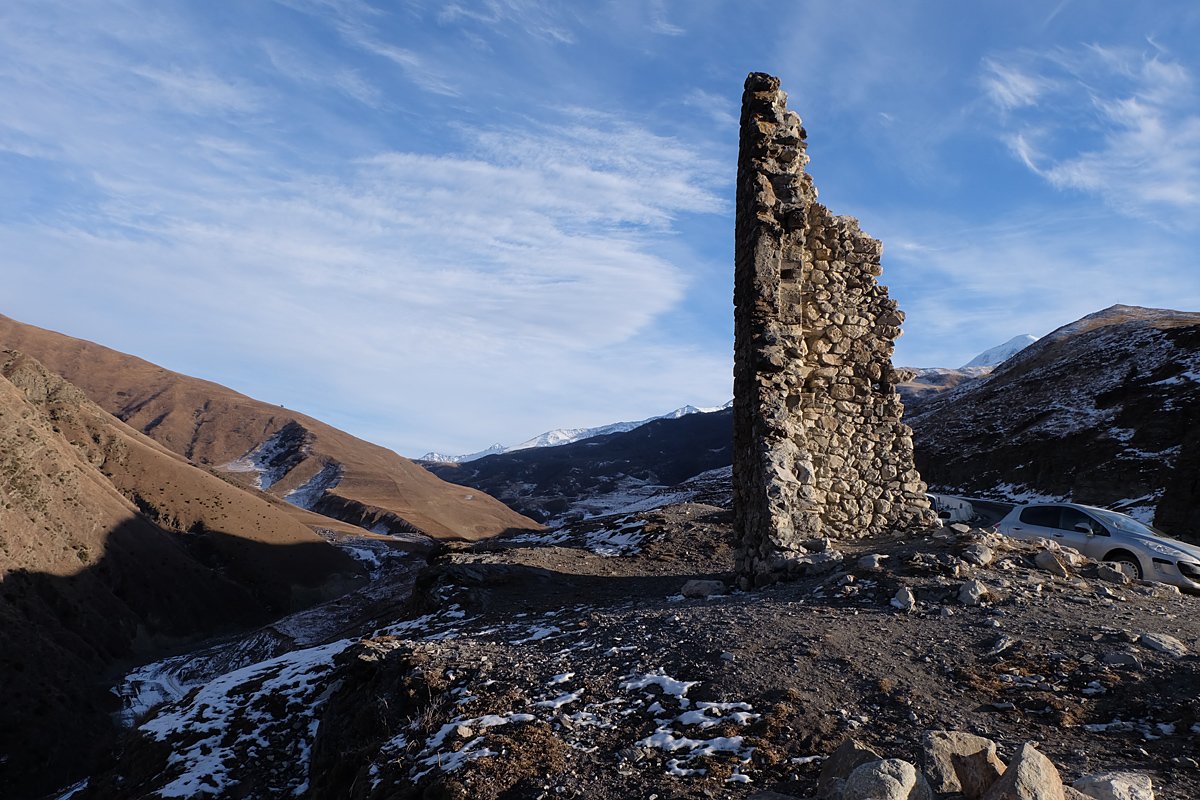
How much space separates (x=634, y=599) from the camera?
11.1 m

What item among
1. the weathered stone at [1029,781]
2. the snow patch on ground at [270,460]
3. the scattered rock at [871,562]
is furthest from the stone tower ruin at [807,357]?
the snow patch on ground at [270,460]

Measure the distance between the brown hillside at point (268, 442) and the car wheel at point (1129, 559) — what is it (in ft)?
217

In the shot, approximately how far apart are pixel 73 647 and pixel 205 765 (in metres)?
24.5

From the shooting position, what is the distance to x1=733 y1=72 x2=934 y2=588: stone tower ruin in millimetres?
11805

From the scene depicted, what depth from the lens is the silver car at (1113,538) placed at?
1117cm

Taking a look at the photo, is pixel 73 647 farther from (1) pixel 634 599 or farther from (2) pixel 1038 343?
(2) pixel 1038 343

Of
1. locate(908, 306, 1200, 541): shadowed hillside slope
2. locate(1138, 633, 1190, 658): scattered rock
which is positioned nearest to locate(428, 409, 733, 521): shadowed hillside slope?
locate(908, 306, 1200, 541): shadowed hillside slope

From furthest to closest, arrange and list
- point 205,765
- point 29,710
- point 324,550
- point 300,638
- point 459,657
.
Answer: point 324,550 → point 300,638 → point 29,710 → point 205,765 → point 459,657

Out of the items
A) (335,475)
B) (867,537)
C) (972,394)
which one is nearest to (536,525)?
(335,475)

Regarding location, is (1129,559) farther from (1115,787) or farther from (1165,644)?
(1115,787)

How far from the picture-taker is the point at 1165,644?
20.2 ft

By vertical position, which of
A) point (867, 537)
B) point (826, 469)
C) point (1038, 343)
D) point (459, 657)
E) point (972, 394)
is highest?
point (1038, 343)

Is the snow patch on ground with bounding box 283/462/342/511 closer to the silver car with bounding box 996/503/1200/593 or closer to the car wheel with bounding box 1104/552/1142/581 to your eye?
the silver car with bounding box 996/503/1200/593

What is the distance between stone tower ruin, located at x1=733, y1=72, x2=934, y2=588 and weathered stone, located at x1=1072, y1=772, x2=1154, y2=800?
25.0 ft
